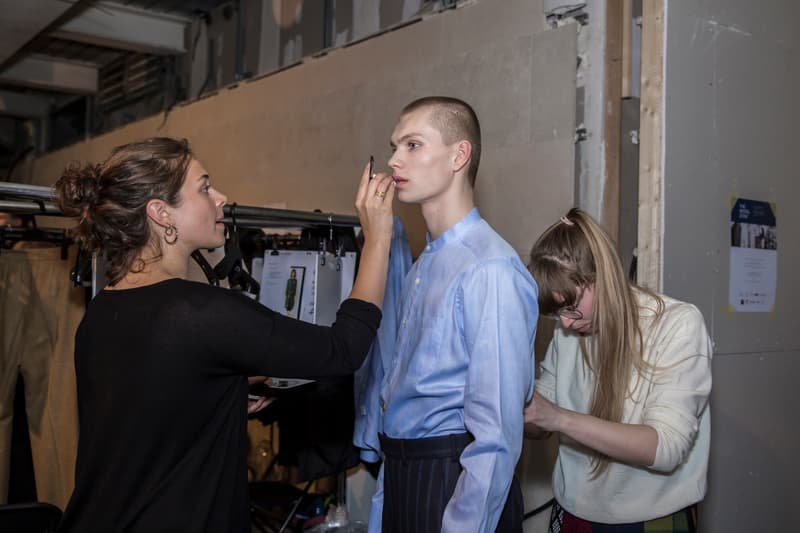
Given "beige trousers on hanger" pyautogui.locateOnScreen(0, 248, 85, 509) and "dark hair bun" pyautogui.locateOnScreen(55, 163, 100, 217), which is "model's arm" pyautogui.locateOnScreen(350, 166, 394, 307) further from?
"beige trousers on hanger" pyautogui.locateOnScreen(0, 248, 85, 509)

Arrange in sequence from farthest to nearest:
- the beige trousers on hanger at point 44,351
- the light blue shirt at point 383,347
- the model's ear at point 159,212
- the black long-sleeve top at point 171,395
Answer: the beige trousers on hanger at point 44,351, the light blue shirt at point 383,347, the model's ear at point 159,212, the black long-sleeve top at point 171,395

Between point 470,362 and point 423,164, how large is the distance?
528mm

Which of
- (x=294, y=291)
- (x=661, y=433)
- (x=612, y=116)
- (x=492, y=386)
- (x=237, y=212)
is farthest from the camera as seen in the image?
(x=612, y=116)

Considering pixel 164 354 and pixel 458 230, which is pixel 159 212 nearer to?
pixel 164 354

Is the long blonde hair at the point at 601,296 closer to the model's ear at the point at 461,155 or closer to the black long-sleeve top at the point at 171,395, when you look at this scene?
the model's ear at the point at 461,155

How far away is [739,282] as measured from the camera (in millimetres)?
2604

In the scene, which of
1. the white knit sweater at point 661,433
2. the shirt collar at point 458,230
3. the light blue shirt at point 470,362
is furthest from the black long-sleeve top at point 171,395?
the white knit sweater at point 661,433

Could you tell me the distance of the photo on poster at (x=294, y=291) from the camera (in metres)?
2.36

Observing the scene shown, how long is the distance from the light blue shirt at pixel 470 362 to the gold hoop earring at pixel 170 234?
0.59 m

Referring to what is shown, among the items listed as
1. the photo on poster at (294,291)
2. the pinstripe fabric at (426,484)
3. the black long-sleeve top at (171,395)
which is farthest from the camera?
the photo on poster at (294,291)

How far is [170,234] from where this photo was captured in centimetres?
150

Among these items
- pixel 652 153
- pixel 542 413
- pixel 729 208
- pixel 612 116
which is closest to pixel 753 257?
pixel 729 208

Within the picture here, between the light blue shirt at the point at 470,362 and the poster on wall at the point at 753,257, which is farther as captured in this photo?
the poster on wall at the point at 753,257

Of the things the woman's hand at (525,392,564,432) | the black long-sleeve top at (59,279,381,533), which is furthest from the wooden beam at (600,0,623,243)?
the black long-sleeve top at (59,279,381,533)
